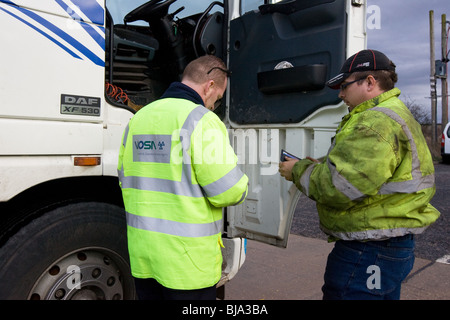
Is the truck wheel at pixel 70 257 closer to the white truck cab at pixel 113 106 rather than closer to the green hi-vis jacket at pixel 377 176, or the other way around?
the white truck cab at pixel 113 106

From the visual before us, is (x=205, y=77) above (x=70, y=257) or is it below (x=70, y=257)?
above

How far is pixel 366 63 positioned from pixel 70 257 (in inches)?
71.7

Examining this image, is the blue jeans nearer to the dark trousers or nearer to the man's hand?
the man's hand

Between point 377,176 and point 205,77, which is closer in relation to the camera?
point 377,176

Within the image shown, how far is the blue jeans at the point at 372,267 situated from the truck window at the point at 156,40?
5.56ft

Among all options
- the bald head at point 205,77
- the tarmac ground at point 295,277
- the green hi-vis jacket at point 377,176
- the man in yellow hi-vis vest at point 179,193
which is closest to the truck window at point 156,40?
the bald head at point 205,77

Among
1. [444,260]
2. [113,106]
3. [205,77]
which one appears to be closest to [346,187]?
[205,77]

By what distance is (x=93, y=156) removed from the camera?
2391 mm

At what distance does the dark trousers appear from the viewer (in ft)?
6.49

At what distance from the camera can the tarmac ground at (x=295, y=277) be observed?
4020 mm

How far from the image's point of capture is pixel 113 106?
8.30ft

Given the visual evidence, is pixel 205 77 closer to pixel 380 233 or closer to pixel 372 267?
pixel 380 233

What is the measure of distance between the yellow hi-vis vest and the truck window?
1084 millimetres

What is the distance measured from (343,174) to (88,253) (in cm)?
143
